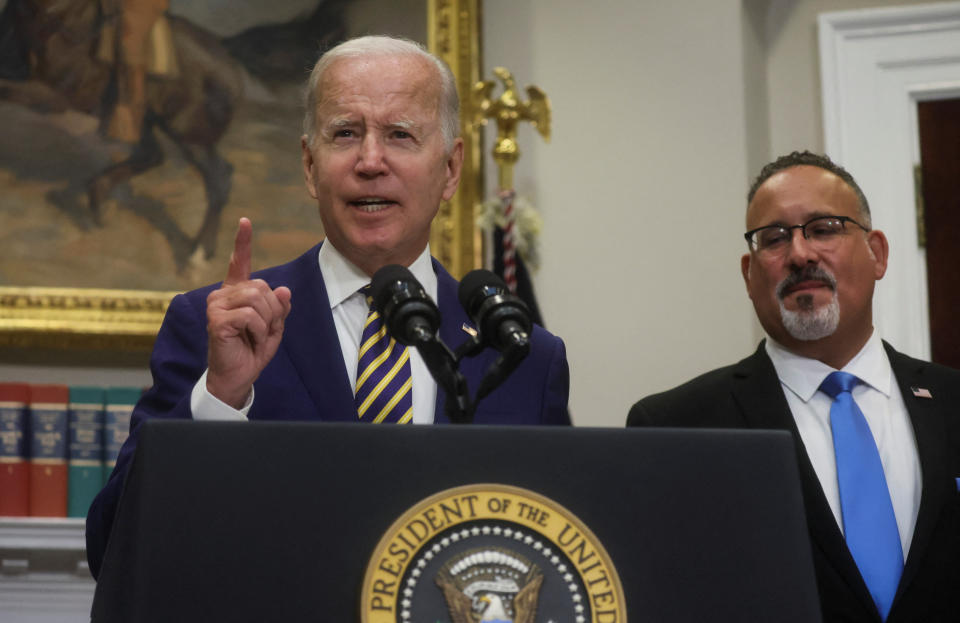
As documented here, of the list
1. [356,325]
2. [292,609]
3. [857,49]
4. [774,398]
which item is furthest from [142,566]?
[857,49]

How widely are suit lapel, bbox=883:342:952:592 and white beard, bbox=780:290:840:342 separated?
0.61ft

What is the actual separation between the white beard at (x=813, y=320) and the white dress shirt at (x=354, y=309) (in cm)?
89

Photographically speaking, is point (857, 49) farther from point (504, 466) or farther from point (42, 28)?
point (504, 466)

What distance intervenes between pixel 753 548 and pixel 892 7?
12.5 ft

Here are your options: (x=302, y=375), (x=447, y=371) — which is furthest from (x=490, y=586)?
(x=302, y=375)

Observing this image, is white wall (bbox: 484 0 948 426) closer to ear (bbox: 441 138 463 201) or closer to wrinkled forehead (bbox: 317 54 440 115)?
ear (bbox: 441 138 463 201)

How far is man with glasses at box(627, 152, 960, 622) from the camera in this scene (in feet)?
7.63

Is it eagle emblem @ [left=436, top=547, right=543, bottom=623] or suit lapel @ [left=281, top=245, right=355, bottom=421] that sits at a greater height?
suit lapel @ [left=281, top=245, right=355, bottom=421]

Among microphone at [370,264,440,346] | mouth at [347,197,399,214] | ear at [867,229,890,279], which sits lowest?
microphone at [370,264,440,346]

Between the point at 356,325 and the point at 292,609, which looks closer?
the point at 292,609

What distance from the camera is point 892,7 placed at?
4590 millimetres

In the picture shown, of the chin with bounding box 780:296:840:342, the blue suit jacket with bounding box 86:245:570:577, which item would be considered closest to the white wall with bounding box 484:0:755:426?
the chin with bounding box 780:296:840:342

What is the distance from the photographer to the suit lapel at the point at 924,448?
2338 millimetres

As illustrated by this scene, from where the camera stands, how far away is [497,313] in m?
1.42
